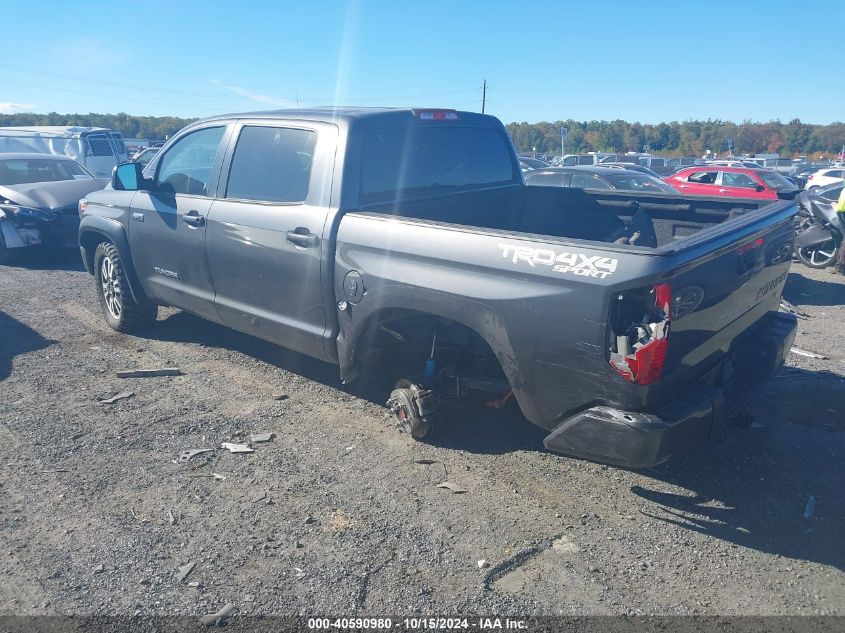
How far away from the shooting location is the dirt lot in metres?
2.86

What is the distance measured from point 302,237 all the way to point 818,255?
9.41 meters

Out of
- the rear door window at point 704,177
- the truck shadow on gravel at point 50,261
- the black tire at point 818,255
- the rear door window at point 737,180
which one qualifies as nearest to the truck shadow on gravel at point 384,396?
the truck shadow on gravel at point 50,261

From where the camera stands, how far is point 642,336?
9.50 ft

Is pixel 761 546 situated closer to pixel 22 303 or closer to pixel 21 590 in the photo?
pixel 21 590

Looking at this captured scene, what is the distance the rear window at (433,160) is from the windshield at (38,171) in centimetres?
883

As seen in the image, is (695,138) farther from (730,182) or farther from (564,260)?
A: (564,260)

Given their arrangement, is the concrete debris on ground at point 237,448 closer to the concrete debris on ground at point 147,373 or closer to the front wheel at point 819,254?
the concrete debris on ground at point 147,373

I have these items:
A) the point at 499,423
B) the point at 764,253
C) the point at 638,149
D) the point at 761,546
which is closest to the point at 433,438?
the point at 499,423

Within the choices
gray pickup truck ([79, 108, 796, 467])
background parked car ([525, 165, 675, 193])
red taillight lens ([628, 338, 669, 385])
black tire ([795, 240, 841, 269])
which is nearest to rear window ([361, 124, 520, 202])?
Result: gray pickup truck ([79, 108, 796, 467])

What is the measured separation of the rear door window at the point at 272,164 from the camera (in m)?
4.34

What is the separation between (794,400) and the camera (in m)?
4.86

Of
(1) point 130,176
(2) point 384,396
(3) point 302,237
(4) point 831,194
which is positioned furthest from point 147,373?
(4) point 831,194

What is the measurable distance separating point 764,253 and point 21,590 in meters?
4.10

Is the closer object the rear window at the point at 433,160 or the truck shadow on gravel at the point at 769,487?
the truck shadow on gravel at the point at 769,487
